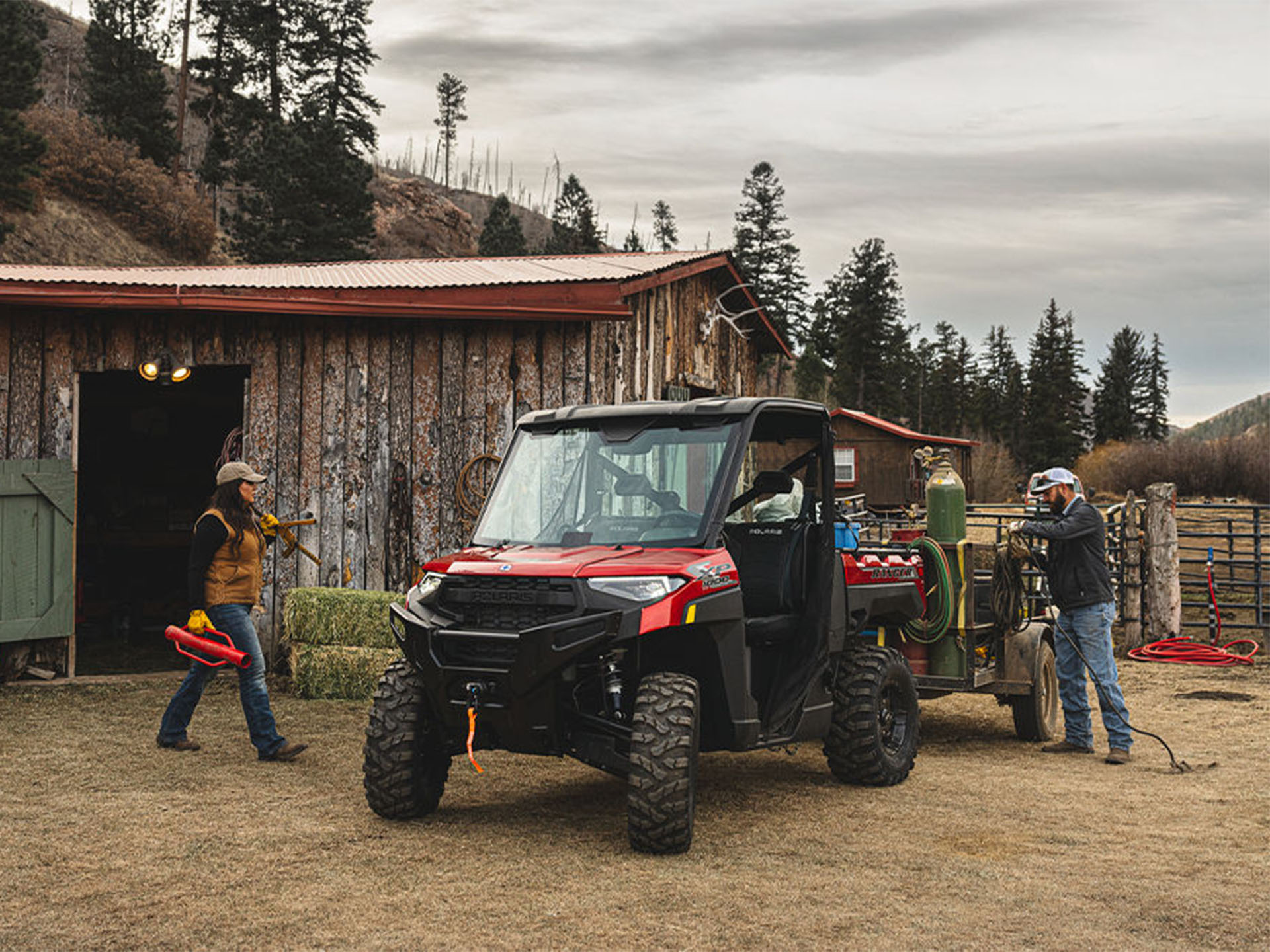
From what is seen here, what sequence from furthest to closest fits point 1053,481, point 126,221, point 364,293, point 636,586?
point 126,221 → point 364,293 → point 1053,481 → point 636,586

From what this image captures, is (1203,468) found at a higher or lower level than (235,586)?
higher

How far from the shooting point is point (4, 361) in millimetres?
10930

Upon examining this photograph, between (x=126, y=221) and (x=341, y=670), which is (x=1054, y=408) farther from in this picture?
(x=341, y=670)

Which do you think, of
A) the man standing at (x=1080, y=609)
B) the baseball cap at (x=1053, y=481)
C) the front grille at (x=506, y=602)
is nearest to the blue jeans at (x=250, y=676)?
the front grille at (x=506, y=602)

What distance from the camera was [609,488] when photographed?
21.1 ft

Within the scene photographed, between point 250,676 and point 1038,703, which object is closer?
point 250,676

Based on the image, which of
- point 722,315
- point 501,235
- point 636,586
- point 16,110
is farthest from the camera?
point 501,235

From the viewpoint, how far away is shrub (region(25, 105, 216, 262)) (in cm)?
4222

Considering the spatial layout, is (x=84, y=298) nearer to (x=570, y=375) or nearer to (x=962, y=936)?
(x=570, y=375)

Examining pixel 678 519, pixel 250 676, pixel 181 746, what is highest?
pixel 678 519

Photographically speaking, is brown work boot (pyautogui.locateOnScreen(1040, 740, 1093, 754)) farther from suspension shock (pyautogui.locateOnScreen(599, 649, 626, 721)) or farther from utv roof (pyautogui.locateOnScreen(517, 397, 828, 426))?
suspension shock (pyautogui.locateOnScreen(599, 649, 626, 721))

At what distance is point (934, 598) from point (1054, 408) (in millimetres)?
68435

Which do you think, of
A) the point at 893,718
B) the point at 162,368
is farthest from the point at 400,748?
the point at 162,368

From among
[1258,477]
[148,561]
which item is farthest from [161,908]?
[1258,477]
